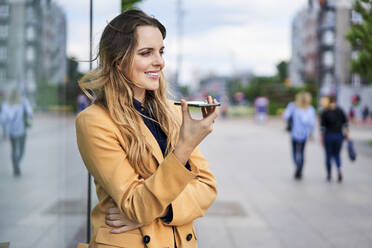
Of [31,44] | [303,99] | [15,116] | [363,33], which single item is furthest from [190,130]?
[363,33]

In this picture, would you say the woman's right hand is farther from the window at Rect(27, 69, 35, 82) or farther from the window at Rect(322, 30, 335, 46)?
the window at Rect(322, 30, 335, 46)

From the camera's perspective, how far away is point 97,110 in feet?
5.80

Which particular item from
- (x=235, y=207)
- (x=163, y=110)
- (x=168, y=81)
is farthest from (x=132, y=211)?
(x=235, y=207)

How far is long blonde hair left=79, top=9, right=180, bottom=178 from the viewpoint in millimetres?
1755

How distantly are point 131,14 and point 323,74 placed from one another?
2345 inches

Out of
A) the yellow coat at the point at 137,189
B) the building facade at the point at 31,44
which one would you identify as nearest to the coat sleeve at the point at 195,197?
the yellow coat at the point at 137,189

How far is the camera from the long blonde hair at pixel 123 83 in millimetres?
1755

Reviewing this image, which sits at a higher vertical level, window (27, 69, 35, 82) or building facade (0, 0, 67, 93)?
building facade (0, 0, 67, 93)

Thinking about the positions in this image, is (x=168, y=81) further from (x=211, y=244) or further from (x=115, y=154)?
(x=211, y=244)

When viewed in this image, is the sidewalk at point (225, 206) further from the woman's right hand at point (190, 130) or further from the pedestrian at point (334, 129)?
the woman's right hand at point (190, 130)

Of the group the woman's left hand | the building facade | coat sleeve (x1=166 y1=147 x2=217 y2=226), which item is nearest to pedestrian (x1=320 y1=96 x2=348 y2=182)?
the building facade

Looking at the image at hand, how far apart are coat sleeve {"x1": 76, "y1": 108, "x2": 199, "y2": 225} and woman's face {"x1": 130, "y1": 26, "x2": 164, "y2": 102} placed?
24 centimetres

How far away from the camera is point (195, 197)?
183 cm

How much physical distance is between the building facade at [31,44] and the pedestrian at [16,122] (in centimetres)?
13
